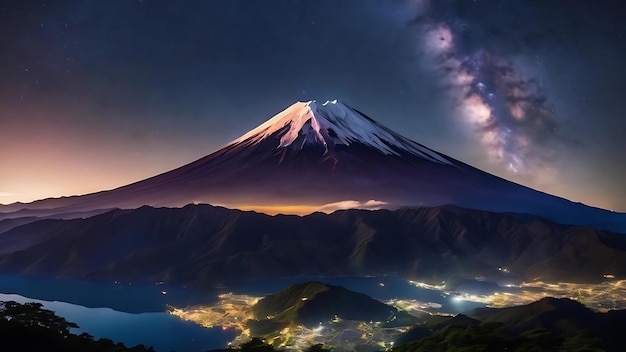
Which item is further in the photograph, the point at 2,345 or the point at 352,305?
the point at 352,305

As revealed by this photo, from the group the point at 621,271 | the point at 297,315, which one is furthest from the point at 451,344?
the point at 621,271

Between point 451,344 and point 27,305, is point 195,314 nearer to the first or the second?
point 27,305

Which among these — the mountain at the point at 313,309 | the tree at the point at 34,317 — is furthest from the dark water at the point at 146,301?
the tree at the point at 34,317

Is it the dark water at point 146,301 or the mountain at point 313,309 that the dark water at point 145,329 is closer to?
the dark water at point 146,301

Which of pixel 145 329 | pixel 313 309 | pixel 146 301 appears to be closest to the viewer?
pixel 313 309

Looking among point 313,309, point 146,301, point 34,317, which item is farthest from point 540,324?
point 146,301

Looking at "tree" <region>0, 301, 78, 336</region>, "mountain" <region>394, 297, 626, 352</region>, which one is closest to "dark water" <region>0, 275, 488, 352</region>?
"mountain" <region>394, 297, 626, 352</region>

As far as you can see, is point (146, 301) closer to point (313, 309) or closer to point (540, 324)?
point (313, 309)

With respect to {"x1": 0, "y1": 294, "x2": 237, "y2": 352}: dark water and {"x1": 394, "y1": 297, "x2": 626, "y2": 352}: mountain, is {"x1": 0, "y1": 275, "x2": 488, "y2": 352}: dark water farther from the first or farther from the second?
{"x1": 394, "y1": 297, "x2": 626, "y2": 352}: mountain
